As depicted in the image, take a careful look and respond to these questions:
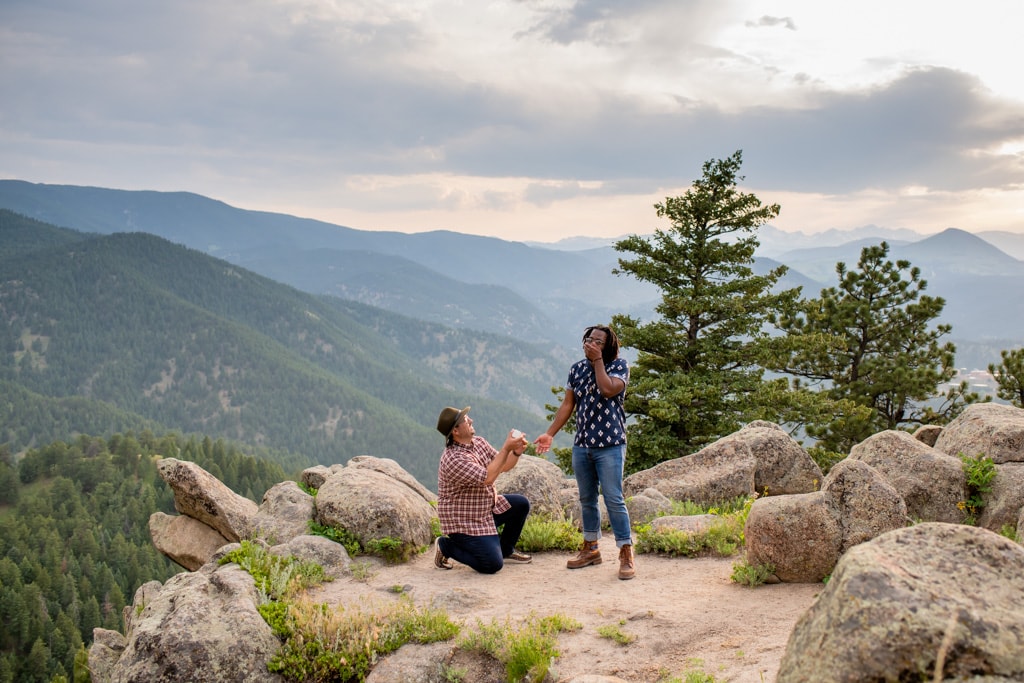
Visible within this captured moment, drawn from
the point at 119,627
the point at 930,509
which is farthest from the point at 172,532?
the point at 119,627

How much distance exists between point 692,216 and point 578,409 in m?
20.9

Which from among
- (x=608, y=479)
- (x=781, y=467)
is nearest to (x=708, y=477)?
(x=781, y=467)

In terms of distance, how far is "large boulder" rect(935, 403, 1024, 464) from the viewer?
10469 millimetres

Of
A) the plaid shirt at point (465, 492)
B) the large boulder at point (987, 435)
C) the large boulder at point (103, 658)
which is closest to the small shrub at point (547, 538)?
the plaid shirt at point (465, 492)

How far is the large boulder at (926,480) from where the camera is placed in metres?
9.93

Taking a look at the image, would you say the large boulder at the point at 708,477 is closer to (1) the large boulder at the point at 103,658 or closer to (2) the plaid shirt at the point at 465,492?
(2) the plaid shirt at the point at 465,492

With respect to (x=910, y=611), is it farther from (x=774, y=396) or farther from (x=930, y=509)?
(x=774, y=396)

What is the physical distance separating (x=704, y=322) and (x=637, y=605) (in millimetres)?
20858

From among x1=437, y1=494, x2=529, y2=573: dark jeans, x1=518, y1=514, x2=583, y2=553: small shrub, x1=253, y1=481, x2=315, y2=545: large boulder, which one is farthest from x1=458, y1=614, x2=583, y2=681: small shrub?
x1=253, y1=481, x2=315, y2=545: large boulder

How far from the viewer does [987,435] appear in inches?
429

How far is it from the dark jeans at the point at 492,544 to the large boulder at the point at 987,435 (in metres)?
7.28

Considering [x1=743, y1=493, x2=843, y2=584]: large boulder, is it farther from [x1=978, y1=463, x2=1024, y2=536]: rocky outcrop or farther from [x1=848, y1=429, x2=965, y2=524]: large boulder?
[x1=978, y1=463, x2=1024, y2=536]: rocky outcrop

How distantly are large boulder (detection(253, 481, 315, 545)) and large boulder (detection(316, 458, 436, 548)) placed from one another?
38 cm

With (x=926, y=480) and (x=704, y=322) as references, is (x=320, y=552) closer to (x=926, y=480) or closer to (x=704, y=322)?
(x=926, y=480)
